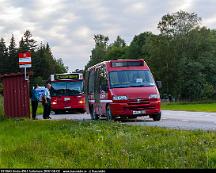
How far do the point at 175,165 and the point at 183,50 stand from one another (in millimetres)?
98392

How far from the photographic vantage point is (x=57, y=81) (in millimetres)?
40094

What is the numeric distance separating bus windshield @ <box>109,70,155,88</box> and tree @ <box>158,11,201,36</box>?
8519 centimetres

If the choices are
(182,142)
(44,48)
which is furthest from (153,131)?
(44,48)

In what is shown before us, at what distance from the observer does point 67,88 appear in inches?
1588

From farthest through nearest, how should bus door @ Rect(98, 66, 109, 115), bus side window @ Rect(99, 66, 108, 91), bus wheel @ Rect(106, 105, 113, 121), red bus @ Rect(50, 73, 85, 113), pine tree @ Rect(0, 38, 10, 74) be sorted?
pine tree @ Rect(0, 38, 10, 74)
red bus @ Rect(50, 73, 85, 113)
bus side window @ Rect(99, 66, 108, 91)
bus door @ Rect(98, 66, 109, 115)
bus wheel @ Rect(106, 105, 113, 121)

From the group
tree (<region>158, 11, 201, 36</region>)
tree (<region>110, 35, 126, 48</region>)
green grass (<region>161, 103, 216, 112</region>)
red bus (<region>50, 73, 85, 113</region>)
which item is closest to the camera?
red bus (<region>50, 73, 85, 113</region>)

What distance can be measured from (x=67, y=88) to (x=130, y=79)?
54.0 ft

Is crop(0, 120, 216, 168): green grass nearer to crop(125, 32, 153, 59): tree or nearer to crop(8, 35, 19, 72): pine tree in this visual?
crop(125, 32, 153, 59): tree

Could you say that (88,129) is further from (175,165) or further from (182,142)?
(175,165)

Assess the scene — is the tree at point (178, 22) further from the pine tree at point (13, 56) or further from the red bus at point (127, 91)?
the red bus at point (127, 91)

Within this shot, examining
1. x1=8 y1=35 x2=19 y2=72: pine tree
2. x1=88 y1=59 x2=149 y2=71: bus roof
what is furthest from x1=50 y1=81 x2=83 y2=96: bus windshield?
x1=8 y1=35 x2=19 y2=72: pine tree

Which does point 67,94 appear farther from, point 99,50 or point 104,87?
point 99,50

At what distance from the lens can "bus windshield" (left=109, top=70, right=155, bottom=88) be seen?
24156 mm

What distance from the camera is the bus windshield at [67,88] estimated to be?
132 feet
